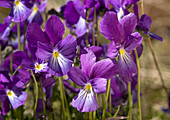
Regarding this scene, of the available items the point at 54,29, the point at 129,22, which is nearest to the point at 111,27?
the point at 129,22

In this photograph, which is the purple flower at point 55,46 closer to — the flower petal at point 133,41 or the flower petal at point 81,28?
the flower petal at point 133,41

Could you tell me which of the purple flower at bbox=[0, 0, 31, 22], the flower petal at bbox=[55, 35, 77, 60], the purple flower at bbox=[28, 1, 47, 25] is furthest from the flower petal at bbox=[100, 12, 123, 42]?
the purple flower at bbox=[28, 1, 47, 25]

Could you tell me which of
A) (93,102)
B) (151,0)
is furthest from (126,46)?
(151,0)

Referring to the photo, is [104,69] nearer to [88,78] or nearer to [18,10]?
[88,78]

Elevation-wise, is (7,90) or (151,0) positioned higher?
(151,0)

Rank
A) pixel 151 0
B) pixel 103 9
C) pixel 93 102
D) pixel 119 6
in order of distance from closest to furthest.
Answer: pixel 93 102, pixel 119 6, pixel 103 9, pixel 151 0

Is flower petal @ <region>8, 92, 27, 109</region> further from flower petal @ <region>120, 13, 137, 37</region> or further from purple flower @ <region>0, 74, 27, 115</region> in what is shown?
flower petal @ <region>120, 13, 137, 37</region>

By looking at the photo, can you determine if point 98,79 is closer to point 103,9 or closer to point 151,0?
point 103,9

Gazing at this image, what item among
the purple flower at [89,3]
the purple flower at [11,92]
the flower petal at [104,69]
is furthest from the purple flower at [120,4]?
the purple flower at [11,92]
